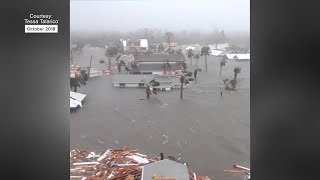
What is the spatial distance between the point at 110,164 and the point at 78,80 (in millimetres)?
477

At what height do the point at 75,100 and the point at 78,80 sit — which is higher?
the point at 78,80

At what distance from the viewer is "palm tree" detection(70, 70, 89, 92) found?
1964 millimetres

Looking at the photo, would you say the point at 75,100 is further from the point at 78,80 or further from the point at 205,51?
the point at 205,51

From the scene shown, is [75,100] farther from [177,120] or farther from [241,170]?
[241,170]

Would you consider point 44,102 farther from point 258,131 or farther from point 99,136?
point 258,131

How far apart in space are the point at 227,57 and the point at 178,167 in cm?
64

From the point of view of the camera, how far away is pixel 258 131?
2016mm

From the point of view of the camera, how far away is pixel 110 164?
1953mm

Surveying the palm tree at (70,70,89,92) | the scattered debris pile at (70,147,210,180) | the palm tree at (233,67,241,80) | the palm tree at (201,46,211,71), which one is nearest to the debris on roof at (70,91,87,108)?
the palm tree at (70,70,89,92)

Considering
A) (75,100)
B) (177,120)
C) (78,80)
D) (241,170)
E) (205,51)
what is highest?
(205,51)

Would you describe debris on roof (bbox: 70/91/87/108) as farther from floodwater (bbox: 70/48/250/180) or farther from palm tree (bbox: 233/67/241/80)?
palm tree (bbox: 233/67/241/80)

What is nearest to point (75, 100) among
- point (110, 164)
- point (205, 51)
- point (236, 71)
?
point (110, 164)

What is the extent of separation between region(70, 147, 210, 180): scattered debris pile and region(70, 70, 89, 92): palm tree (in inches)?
13.7

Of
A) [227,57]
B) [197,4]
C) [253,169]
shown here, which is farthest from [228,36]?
[253,169]
